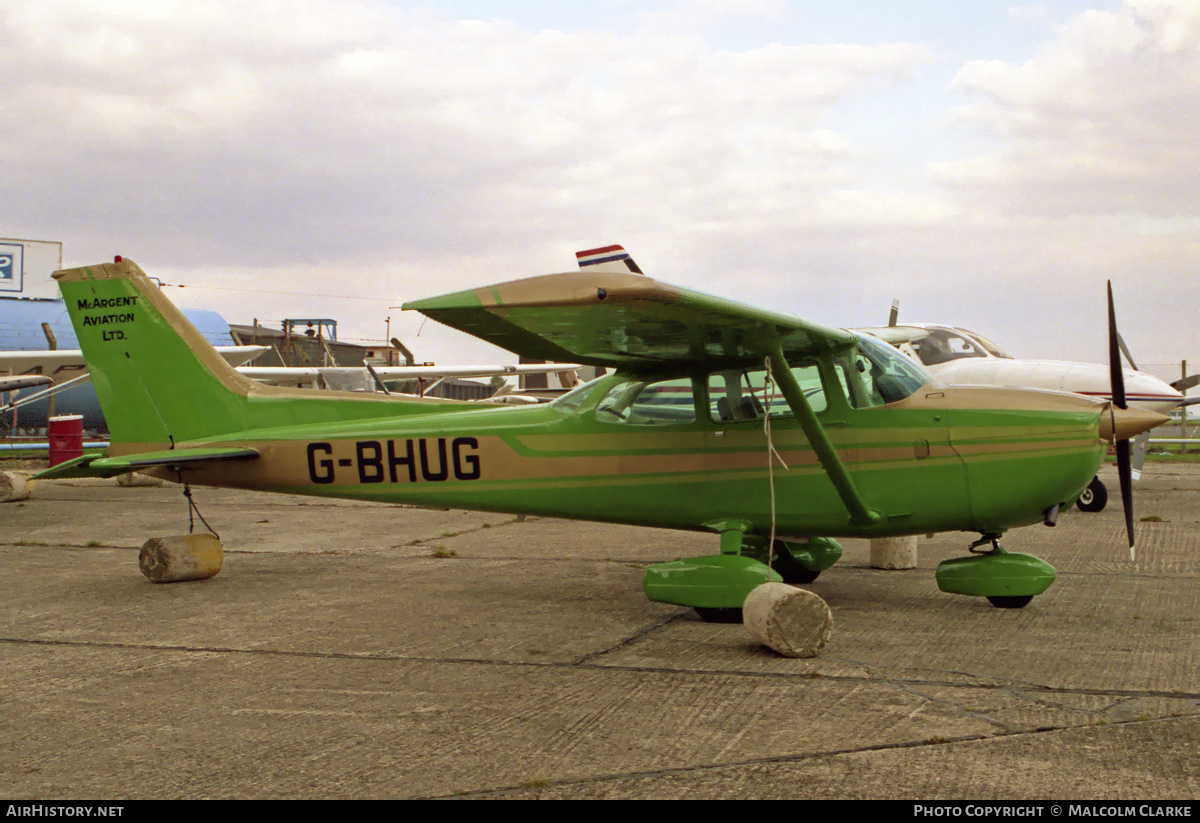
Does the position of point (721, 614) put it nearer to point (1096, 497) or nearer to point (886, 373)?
point (886, 373)

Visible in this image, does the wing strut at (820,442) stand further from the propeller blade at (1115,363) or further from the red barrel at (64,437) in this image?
the red barrel at (64,437)

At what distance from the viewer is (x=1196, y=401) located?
13969 millimetres

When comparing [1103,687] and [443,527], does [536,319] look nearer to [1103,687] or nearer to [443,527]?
[1103,687]

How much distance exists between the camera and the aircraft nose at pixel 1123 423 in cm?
590

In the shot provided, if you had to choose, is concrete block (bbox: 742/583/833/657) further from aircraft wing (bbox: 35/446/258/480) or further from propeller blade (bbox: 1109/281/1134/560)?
aircraft wing (bbox: 35/446/258/480)


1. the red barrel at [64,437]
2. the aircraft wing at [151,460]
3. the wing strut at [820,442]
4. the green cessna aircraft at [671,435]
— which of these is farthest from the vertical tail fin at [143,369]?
the red barrel at [64,437]

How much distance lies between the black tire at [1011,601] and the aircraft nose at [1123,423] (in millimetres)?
1154

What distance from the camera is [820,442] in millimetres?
5996

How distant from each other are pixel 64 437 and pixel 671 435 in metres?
17.9

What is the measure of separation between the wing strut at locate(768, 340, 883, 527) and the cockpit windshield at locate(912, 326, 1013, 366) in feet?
30.7

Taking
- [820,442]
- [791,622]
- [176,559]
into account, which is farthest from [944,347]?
[176,559]

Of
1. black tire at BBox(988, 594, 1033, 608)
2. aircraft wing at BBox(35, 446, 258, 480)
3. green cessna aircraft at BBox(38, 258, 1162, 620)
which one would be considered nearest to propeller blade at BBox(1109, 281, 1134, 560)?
green cessna aircraft at BBox(38, 258, 1162, 620)
